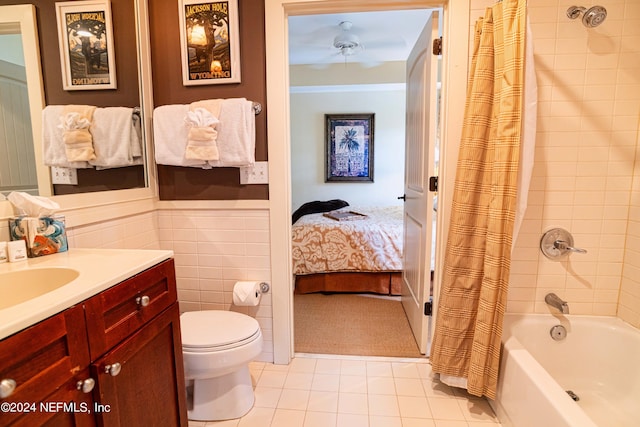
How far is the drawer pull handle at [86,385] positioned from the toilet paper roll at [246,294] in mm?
995

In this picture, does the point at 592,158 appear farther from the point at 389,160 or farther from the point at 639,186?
the point at 389,160

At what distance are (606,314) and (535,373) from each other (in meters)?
0.82

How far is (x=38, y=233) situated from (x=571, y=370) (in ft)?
7.91

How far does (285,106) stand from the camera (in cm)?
174

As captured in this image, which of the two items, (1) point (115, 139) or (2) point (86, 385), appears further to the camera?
(1) point (115, 139)

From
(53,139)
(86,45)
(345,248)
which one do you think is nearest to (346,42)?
(345,248)

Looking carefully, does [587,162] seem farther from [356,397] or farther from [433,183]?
[356,397]

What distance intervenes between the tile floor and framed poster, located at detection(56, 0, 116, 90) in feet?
5.51

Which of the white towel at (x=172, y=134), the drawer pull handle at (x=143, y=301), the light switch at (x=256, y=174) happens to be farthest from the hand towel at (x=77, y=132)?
the drawer pull handle at (x=143, y=301)

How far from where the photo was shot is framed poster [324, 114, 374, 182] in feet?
15.8

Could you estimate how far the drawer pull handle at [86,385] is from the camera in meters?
0.75

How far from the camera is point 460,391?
167 centimetres

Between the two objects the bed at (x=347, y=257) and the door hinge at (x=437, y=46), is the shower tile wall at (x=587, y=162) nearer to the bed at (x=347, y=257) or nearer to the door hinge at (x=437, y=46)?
the door hinge at (x=437, y=46)

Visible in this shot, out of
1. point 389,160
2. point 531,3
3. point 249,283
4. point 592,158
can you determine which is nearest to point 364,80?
point 389,160
